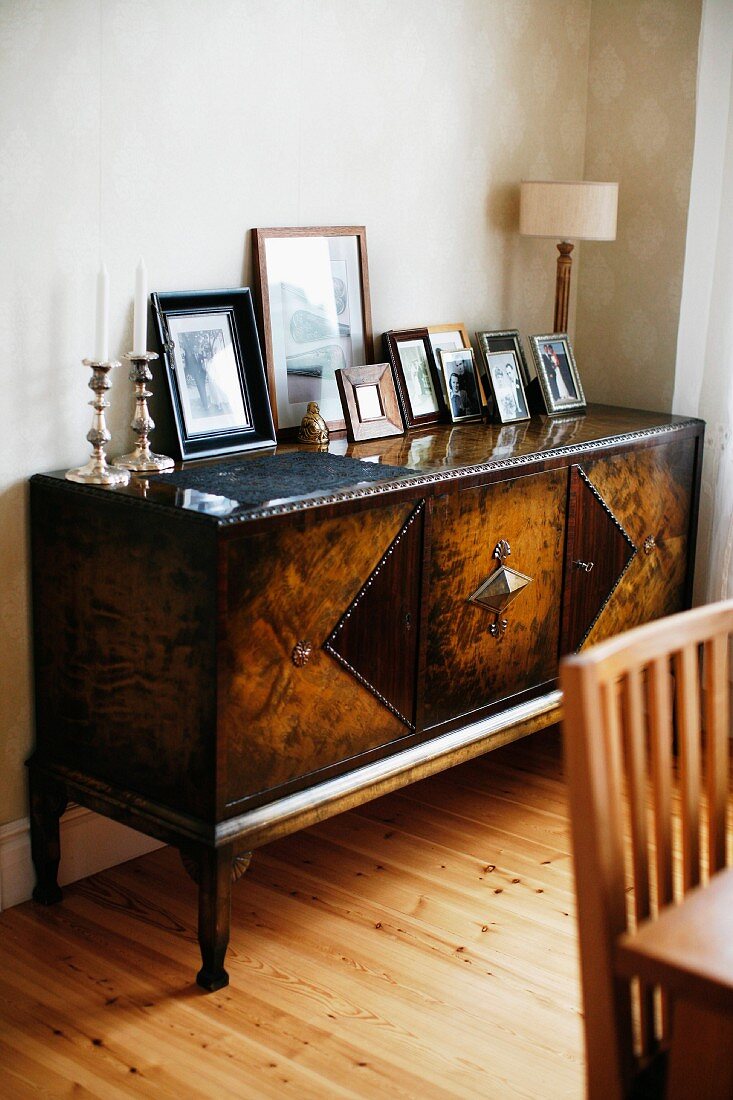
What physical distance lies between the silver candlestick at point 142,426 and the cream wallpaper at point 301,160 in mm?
111

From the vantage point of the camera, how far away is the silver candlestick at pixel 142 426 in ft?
8.13

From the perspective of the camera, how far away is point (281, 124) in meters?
2.83

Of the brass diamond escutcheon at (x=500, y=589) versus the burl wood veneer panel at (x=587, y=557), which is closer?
the brass diamond escutcheon at (x=500, y=589)

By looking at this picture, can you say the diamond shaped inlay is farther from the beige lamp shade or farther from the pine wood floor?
the beige lamp shade

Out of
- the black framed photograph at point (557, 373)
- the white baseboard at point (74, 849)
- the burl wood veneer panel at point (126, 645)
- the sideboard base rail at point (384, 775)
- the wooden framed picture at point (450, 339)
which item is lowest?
the white baseboard at point (74, 849)

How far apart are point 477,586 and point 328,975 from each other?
866mm

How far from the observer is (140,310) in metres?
2.44

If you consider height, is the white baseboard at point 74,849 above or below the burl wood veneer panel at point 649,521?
below

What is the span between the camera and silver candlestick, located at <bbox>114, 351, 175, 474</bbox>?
2.48 meters

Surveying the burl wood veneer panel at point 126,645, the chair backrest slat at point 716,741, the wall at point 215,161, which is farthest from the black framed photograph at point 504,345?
the chair backrest slat at point 716,741

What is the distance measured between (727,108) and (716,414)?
828 millimetres

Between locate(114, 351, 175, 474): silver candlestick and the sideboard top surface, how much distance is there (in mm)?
55

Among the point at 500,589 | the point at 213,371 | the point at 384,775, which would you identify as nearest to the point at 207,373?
the point at 213,371

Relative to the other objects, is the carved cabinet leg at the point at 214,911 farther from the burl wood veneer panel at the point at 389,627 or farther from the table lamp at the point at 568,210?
the table lamp at the point at 568,210
